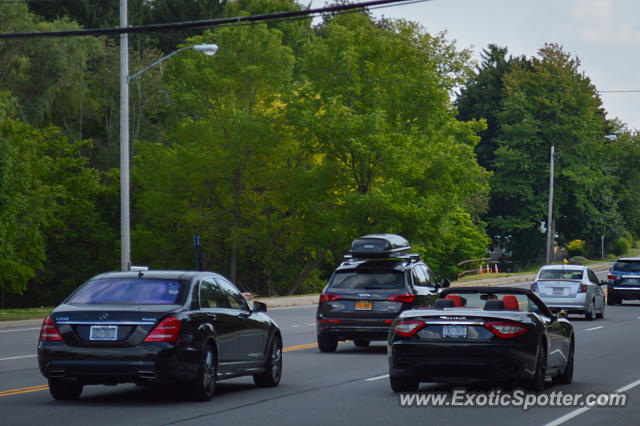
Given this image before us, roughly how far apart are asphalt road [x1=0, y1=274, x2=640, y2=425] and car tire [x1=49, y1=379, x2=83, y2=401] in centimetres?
12

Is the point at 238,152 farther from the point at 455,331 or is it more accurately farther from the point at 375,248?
the point at 455,331

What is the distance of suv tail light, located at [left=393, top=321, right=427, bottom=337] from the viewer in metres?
13.3

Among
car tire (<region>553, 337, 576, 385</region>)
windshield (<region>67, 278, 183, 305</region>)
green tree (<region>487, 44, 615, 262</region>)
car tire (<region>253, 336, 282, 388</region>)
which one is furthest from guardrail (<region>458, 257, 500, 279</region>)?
windshield (<region>67, 278, 183, 305</region>)

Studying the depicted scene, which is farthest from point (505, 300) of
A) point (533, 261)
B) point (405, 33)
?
point (533, 261)

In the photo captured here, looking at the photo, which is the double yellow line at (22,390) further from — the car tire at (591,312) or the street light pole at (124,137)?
the car tire at (591,312)

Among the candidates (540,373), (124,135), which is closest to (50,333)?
(540,373)

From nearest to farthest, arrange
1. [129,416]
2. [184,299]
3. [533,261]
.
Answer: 1. [129,416]
2. [184,299]
3. [533,261]

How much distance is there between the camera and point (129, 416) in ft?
37.6

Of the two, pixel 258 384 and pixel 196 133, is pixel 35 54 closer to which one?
pixel 196 133

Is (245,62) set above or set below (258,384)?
above

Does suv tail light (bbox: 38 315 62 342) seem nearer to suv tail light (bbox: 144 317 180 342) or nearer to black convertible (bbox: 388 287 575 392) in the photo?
suv tail light (bbox: 144 317 180 342)

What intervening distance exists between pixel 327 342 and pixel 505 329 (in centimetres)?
773

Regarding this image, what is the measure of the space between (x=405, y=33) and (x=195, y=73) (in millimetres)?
10687

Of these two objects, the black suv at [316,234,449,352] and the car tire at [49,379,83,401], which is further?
the black suv at [316,234,449,352]
